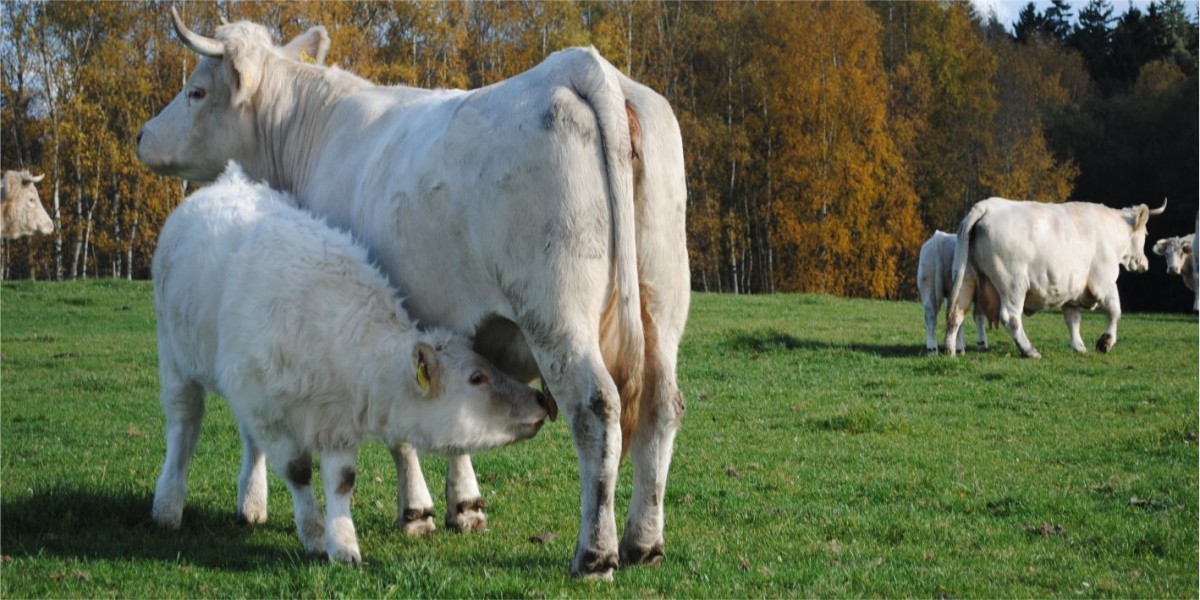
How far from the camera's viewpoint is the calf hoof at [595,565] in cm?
545

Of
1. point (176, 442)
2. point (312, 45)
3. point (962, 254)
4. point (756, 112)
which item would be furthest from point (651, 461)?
point (756, 112)

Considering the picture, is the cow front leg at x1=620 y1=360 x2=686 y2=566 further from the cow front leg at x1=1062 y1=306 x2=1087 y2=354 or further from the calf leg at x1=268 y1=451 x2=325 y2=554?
the cow front leg at x1=1062 y1=306 x2=1087 y2=354

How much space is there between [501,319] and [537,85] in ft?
3.94

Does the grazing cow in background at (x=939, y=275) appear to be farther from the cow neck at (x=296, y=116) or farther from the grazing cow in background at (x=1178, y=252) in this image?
the cow neck at (x=296, y=116)

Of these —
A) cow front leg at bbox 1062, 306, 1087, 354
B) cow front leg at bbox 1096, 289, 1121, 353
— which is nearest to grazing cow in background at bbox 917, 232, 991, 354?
cow front leg at bbox 1062, 306, 1087, 354

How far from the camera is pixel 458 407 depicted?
5730mm

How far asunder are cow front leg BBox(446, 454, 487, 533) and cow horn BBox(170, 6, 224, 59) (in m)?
3.29

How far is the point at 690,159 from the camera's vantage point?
1736 inches

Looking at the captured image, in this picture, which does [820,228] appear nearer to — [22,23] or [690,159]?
[690,159]

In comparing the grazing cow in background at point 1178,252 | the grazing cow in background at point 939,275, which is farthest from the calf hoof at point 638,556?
the grazing cow in background at point 1178,252

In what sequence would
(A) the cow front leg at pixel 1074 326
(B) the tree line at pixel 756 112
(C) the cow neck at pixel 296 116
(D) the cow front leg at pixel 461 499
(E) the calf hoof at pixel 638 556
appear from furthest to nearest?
(B) the tree line at pixel 756 112 → (A) the cow front leg at pixel 1074 326 → (C) the cow neck at pixel 296 116 → (D) the cow front leg at pixel 461 499 → (E) the calf hoof at pixel 638 556

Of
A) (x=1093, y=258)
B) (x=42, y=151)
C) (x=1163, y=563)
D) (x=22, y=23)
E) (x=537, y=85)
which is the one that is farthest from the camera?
(x=42, y=151)

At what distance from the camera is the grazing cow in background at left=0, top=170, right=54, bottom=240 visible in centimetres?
2242

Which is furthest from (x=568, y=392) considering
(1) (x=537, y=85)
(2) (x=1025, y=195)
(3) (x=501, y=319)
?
(2) (x=1025, y=195)
